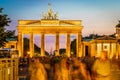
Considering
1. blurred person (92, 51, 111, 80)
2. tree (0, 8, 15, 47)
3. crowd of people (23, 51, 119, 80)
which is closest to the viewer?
blurred person (92, 51, 111, 80)

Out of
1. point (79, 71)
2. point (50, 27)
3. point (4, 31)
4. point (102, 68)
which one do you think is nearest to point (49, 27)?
point (50, 27)

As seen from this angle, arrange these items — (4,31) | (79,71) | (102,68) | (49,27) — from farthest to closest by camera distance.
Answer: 1. (49,27)
2. (4,31)
3. (79,71)
4. (102,68)

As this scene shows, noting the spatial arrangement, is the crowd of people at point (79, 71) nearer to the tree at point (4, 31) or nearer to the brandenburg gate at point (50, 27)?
the tree at point (4, 31)

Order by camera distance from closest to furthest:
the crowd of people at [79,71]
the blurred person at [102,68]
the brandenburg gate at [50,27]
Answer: the blurred person at [102,68]
the crowd of people at [79,71]
the brandenburg gate at [50,27]

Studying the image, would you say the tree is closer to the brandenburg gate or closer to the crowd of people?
the crowd of people

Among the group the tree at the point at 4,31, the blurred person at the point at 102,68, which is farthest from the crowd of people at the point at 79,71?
the tree at the point at 4,31

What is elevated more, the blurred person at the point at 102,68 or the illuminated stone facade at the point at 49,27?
the blurred person at the point at 102,68

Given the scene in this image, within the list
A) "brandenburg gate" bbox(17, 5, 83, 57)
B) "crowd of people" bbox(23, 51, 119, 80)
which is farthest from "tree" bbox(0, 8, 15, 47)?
"brandenburg gate" bbox(17, 5, 83, 57)

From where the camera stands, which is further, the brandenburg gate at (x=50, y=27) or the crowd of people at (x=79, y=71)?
the brandenburg gate at (x=50, y=27)

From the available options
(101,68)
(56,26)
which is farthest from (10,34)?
(56,26)

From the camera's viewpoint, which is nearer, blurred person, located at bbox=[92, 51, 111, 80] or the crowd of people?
blurred person, located at bbox=[92, 51, 111, 80]

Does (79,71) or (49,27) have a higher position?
(79,71)

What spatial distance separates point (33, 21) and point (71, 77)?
10567 cm

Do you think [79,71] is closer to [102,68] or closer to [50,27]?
[102,68]
